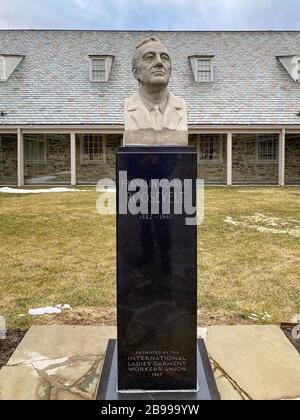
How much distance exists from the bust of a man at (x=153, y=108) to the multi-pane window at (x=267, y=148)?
1770 cm

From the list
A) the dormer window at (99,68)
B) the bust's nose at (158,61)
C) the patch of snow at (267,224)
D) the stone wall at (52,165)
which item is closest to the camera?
the bust's nose at (158,61)

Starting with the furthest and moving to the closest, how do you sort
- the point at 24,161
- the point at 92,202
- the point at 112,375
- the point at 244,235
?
the point at 24,161 → the point at 92,202 → the point at 244,235 → the point at 112,375

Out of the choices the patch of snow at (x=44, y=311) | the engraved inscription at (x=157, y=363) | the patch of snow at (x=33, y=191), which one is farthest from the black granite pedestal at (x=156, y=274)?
the patch of snow at (x=33, y=191)

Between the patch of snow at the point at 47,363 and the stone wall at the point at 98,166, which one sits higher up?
the stone wall at the point at 98,166

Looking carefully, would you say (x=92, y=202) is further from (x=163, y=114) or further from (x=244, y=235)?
(x=163, y=114)

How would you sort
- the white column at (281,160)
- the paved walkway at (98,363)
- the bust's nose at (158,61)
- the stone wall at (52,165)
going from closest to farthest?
the paved walkway at (98,363), the bust's nose at (158,61), the white column at (281,160), the stone wall at (52,165)

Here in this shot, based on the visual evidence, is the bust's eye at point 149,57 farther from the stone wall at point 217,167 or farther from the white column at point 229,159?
the stone wall at point 217,167

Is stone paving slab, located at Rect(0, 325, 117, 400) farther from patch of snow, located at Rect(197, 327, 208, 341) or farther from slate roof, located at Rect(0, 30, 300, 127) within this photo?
slate roof, located at Rect(0, 30, 300, 127)

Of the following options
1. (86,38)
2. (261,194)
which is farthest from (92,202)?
Answer: (86,38)

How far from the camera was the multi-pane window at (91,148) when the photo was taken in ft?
65.4

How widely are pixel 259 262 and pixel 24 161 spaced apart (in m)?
15.4

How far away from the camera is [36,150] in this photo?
1989 cm

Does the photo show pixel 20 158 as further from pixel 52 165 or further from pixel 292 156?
pixel 292 156
